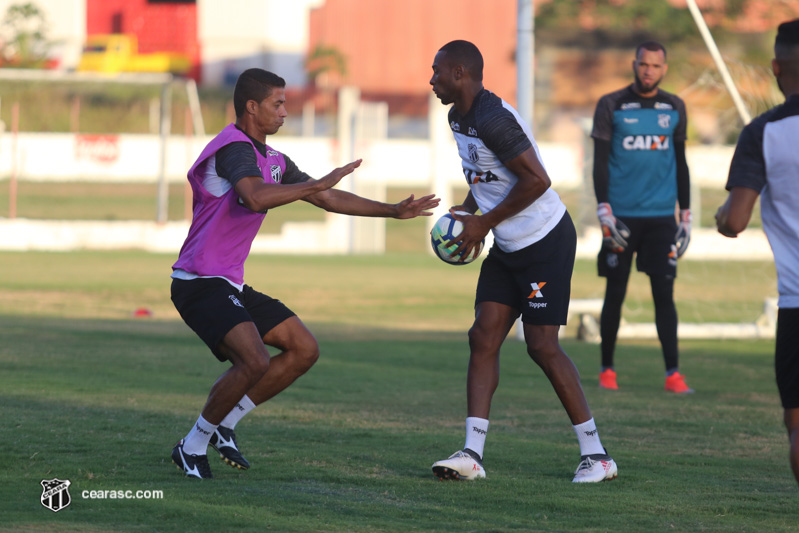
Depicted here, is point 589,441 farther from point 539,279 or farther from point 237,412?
point 237,412

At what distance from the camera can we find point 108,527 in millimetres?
4699

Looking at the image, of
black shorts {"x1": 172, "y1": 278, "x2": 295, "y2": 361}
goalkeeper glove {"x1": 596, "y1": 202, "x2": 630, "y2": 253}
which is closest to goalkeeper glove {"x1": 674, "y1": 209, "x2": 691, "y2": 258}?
goalkeeper glove {"x1": 596, "y1": 202, "x2": 630, "y2": 253}

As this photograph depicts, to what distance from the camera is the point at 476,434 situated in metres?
6.04

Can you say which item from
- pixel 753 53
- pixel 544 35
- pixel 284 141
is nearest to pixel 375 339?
pixel 284 141

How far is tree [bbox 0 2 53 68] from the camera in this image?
47.9 meters

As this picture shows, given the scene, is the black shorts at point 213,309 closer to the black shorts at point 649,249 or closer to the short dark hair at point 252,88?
the short dark hair at point 252,88

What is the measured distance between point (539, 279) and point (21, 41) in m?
45.2

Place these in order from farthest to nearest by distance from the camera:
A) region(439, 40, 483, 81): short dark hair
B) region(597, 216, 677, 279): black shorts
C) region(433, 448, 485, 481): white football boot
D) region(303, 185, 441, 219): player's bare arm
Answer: region(597, 216, 677, 279): black shorts, region(303, 185, 441, 219): player's bare arm, region(439, 40, 483, 81): short dark hair, region(433, 448, 485, 481): white football boot

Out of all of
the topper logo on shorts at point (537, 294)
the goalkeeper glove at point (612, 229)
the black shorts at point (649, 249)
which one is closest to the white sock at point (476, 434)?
the topper logo on shorts at point (537, 294)

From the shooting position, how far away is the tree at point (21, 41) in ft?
157

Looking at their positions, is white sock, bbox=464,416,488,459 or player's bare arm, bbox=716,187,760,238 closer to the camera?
player's bare arm, bbox=716,187,760,238

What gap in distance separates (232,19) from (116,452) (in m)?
57.4

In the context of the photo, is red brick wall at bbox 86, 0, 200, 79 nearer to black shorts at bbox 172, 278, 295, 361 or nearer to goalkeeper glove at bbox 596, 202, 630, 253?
goalkeeper glove at bbox 596, 202, 630, 253

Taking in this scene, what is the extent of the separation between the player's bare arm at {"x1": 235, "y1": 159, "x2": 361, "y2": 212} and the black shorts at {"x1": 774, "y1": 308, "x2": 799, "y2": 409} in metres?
2.09
